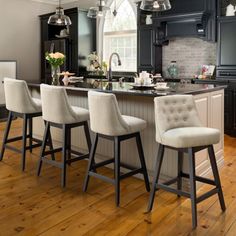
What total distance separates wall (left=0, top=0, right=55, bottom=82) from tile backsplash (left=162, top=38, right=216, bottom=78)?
3307mm

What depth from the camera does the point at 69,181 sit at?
347cm

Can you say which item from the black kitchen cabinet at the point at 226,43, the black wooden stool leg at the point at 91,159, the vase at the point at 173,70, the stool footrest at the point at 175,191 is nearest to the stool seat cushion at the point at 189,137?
the stool footrest at the point at 175,191

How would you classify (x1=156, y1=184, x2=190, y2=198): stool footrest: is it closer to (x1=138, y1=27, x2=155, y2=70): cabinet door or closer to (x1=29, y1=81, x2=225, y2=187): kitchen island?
(x1=29, y1=81, x2=225, y2=187): kitchen island

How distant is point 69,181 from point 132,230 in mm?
1223

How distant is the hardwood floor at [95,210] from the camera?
96.2 inches

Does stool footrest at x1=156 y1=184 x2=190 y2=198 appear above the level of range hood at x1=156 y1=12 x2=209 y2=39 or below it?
below

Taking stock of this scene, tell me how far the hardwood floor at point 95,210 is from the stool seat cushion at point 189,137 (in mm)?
617

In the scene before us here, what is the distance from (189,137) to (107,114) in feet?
2.50

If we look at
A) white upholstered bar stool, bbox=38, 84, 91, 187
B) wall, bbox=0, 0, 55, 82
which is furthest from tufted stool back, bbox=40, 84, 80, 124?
wall, bbox=0, 0, 55, 82

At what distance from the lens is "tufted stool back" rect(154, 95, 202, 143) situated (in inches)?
104

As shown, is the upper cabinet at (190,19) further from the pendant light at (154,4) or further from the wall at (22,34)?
the wall at (22,34)

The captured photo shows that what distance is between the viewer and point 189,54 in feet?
21.6

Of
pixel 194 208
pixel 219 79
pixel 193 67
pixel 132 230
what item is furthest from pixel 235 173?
pixel 193 67

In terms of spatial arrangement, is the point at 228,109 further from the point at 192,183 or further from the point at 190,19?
the point at 192,183
